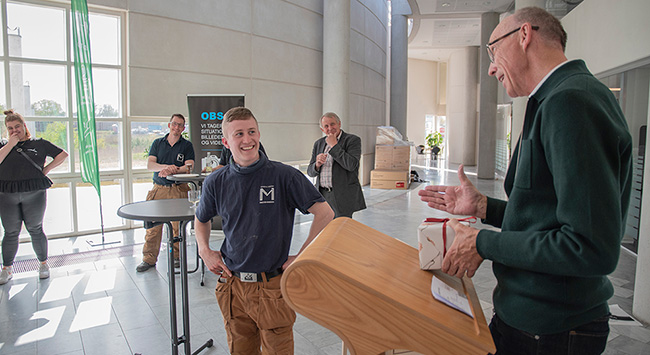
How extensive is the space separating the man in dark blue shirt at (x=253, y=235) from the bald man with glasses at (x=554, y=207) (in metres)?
1.08

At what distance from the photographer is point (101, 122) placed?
6145 millimetres

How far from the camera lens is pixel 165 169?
4.55 m

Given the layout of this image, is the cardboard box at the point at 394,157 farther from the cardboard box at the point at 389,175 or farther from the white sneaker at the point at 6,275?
the white sneaker at the point at 6,275

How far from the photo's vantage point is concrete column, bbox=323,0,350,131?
844 cm

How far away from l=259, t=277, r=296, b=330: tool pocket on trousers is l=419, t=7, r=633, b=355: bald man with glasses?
3.44 ft

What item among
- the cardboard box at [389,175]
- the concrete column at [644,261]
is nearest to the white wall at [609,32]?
the concrete column at [644,261]

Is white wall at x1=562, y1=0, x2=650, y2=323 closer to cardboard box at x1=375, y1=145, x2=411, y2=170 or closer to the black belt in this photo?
the black belt

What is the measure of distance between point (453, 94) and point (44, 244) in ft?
66.2

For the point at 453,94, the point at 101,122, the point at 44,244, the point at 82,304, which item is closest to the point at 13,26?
the point at 101,122

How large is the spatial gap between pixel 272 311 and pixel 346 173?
2.34 metres

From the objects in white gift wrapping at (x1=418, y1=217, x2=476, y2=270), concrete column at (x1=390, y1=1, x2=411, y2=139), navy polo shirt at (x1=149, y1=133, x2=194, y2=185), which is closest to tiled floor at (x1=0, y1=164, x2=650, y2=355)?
navy polo shirt at (x1=149, y1=133, x2=194, y2=185)

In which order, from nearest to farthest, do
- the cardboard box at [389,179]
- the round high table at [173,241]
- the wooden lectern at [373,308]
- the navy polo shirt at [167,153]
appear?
1. the wooden lectern at [373,308]
2. the round high table at [173,241]
3. the navy polo shirt at [167,153]
4. the cardboard box at [389,179]

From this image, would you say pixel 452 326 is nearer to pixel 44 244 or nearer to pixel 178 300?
pixel 178 300

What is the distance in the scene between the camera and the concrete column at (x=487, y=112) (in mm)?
13078
